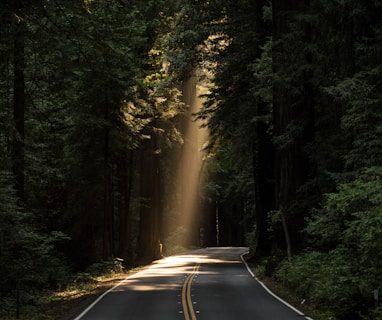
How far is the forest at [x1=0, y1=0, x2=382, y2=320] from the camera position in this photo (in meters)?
16.8

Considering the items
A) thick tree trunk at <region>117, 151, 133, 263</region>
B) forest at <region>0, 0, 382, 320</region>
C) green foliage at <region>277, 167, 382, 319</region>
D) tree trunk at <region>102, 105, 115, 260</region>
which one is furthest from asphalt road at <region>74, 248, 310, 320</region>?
thick tree trunk at <region>117, 151, 133, 263</region>

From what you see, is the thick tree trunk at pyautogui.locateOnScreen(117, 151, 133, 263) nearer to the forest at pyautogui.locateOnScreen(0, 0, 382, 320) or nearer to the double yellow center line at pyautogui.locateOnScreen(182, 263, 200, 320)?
the forest at pyautogui.locateOnScreen(0, 0, 382, 320)

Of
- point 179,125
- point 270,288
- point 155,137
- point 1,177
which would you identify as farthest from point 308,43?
point 179,125

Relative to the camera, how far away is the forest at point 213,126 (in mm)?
16781

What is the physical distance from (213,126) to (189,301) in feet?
62.3

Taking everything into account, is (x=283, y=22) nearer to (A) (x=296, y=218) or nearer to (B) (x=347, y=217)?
(A) (x=296, y=218)

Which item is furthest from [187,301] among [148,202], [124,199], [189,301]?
[148,202]

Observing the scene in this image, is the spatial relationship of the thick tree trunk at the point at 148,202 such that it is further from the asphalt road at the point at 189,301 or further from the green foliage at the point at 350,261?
the green foliage at the point at 350,261

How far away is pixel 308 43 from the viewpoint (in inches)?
836

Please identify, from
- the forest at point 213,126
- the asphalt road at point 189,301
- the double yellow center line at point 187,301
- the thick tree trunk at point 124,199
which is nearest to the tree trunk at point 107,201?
the forest at point 213,126

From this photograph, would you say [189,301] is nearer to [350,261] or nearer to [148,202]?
[350,261]

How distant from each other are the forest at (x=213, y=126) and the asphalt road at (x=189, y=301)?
129cm

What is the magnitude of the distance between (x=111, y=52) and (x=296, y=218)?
10069 millimetres

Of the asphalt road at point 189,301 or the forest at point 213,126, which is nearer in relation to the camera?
the asphalt road at point 189,301
